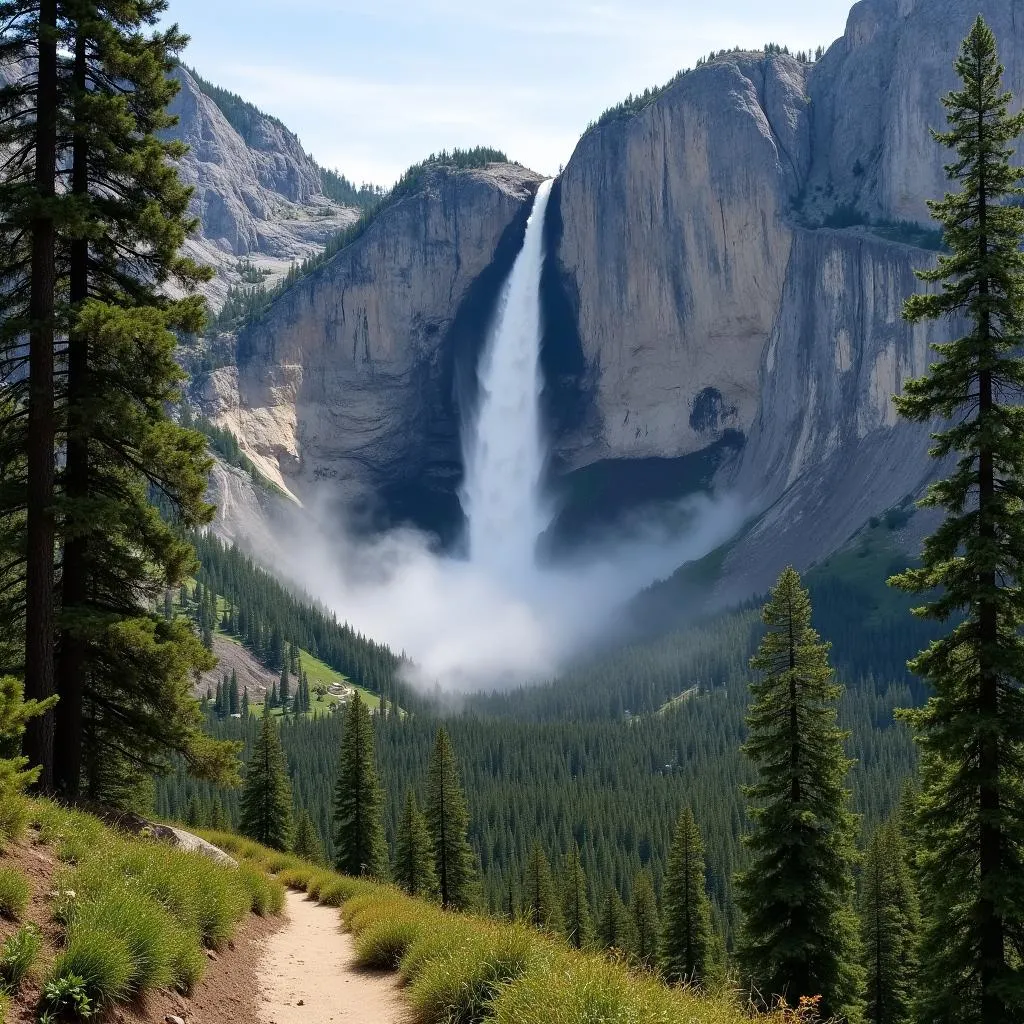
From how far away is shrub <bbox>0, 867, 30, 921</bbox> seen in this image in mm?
8258

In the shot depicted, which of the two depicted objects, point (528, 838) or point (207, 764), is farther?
point (528, 838)

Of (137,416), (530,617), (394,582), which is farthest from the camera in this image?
(394,582)

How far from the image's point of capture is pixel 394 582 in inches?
7687

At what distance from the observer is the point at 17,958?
743 centimetres

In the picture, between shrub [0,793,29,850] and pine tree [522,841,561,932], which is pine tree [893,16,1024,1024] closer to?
shrub [0,793,29,850]

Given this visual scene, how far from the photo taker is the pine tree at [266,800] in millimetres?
44688

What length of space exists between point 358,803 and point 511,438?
475 ft

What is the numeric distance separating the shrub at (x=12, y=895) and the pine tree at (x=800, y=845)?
1571 cm

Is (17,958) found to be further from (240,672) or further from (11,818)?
(240,672)

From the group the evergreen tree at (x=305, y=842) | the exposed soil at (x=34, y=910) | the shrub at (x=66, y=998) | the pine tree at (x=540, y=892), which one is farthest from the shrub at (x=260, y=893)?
the evergreen tree at (x=305, y=842)

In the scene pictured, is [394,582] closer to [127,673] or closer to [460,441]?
[460,441]

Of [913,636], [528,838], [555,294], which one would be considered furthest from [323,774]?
[555,294]

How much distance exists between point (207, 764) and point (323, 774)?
94.6m

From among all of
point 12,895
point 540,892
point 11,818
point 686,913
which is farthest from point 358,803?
point 12,895
